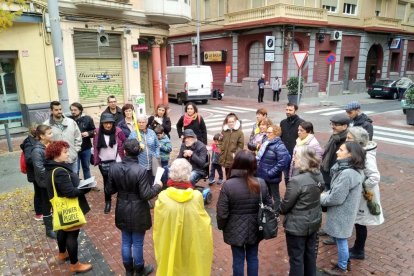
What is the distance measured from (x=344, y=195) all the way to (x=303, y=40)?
21090 mm

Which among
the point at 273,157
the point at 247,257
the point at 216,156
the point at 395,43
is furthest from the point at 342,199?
the point at 395,43

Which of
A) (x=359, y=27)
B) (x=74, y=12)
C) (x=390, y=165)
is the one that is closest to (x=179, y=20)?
(x=74, y=12)

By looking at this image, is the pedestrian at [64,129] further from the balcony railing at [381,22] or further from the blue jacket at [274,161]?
the balcony railing at [381,22]

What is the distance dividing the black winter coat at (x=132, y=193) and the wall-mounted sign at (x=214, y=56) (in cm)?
2305

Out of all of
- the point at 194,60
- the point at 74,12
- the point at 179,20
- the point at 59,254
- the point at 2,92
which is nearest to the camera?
the point at 59,254

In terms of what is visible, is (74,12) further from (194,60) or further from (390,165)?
(194,60)

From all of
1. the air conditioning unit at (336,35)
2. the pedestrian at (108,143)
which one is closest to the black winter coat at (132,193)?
the pedestrian at (108,143)

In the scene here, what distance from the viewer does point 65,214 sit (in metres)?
3.82

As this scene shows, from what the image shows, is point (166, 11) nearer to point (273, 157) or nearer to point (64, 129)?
point (64, 129)

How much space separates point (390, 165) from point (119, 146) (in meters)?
6.83

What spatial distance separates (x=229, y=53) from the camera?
25.4 metres

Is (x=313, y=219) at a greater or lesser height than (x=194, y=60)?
lesser

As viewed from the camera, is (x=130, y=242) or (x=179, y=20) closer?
(x=130, y=242)

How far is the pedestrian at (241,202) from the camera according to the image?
10.6ft
